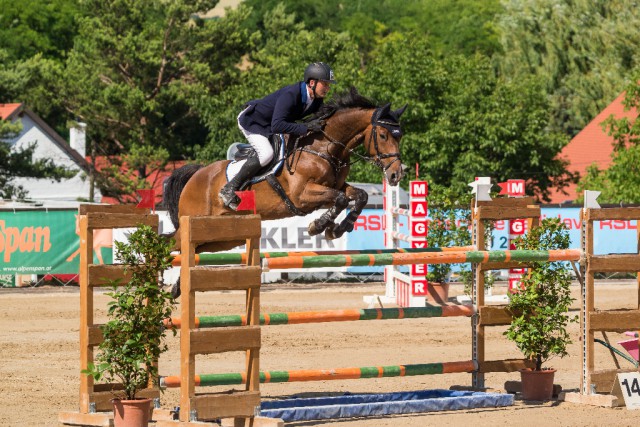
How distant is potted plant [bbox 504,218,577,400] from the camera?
8125 millimetres

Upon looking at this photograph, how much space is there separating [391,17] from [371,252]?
63.4 m

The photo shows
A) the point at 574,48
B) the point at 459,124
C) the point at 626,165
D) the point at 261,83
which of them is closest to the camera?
the point at 626,165

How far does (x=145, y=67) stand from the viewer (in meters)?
39.0

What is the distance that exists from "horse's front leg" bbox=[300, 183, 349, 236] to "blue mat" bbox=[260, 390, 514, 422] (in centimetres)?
130

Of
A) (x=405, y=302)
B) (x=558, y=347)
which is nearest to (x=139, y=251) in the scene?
(x=558, y=347)

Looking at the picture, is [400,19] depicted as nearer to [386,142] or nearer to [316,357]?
[316,357]

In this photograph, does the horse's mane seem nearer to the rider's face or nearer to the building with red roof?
the rider's face

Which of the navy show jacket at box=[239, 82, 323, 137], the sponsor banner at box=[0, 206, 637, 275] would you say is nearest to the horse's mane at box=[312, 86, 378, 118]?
the navy show jacket at box=[239, 82, 323, 137]

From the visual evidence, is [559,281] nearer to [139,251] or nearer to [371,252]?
[371,252]

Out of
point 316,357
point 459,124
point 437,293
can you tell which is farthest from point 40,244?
point 459,124

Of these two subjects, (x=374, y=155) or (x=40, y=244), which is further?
(x=40, y=244)

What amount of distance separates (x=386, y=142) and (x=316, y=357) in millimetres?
3181

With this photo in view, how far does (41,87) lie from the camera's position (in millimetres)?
37812

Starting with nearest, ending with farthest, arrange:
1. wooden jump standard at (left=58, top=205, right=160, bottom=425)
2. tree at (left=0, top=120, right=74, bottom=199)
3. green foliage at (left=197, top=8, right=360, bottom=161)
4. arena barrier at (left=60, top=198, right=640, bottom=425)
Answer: arena barrier at (left=60, top=198, right=640, bottom=425)
wooden jump standard at (left=58, top=205, right=160, bottom=425)
tree at (left=0, top=120, right=74, bottom=199)
green foliage at (left=197, top=8, right=360, bottom=161)
